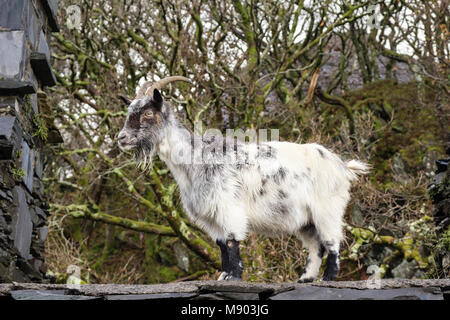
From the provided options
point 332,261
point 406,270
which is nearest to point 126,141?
Result: point 332,261

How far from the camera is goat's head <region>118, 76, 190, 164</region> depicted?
663 cm

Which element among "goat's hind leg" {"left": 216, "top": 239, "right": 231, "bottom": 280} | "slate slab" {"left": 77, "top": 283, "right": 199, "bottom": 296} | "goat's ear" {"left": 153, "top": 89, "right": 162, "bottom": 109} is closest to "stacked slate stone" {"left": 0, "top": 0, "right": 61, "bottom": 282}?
"goat's ear" {"left": 153, "top": 89, "right": 162, "bottom": 109}

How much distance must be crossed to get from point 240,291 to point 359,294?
0.97m

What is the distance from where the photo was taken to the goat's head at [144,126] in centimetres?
663

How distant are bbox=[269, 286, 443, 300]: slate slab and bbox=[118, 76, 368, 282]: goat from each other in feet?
4.58

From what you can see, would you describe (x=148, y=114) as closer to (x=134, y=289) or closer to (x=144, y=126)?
(x=144, y=126)

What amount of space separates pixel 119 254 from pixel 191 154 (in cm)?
1324

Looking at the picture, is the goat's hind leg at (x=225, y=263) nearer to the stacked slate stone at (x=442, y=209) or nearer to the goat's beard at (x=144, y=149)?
the goat's beard at (x=144, y=149)

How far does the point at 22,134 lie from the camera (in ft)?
23.9

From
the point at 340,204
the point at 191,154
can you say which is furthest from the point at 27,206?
the point at 340,204

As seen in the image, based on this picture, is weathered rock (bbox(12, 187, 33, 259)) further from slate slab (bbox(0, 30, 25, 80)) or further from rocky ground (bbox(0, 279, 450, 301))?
rocky ground (bbox(0, 279, 450, 301))

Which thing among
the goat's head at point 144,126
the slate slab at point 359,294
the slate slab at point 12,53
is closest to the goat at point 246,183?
the goat's head at point 144,126
